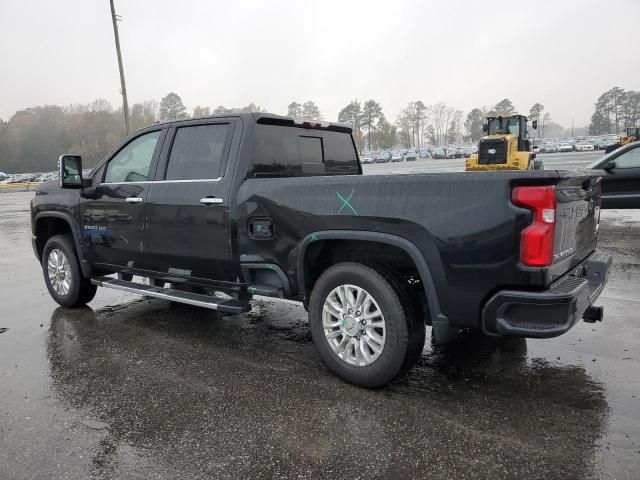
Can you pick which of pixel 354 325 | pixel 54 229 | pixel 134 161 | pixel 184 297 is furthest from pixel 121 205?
pixel 354 325

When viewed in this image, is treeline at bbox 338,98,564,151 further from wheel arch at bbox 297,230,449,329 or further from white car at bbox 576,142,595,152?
wheel arch at bbox 297,230,449,329

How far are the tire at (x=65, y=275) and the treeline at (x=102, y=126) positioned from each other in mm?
84601

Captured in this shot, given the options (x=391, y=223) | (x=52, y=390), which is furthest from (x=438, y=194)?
(x=52, y=390)

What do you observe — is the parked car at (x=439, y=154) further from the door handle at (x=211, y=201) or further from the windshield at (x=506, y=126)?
the door handle at (x=211, y=201)

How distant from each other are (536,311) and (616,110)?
418 ft

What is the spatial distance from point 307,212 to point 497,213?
1.38m

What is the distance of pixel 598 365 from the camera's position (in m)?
3.91

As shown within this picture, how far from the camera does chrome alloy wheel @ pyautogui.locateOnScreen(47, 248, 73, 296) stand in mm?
6000

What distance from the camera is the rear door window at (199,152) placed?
4.47 m

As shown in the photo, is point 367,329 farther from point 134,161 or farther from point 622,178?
point 622,178

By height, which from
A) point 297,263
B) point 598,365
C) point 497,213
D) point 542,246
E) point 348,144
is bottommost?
point 598,365

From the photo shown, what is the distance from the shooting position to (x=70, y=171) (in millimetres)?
5500

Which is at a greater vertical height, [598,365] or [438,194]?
[438,194]

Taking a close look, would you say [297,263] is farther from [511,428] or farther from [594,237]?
[594,237]
